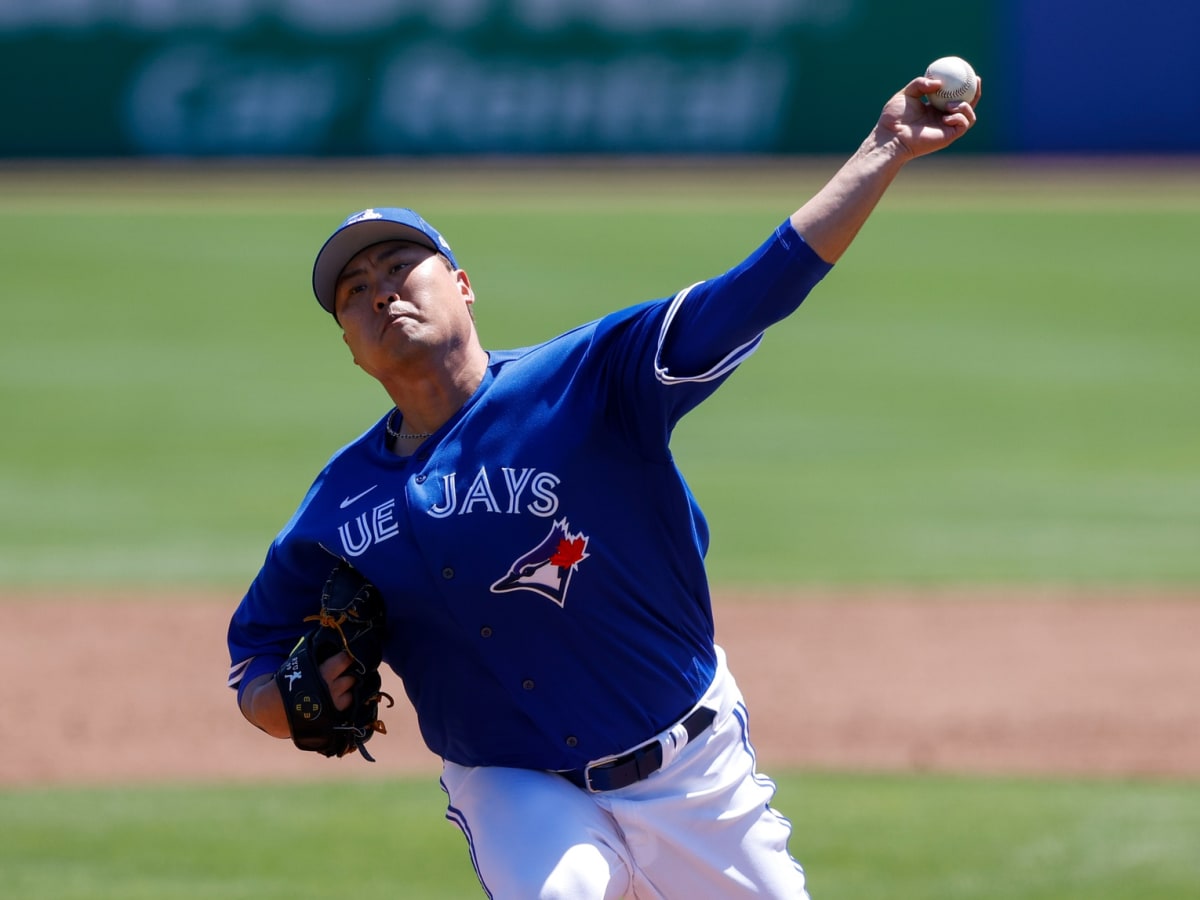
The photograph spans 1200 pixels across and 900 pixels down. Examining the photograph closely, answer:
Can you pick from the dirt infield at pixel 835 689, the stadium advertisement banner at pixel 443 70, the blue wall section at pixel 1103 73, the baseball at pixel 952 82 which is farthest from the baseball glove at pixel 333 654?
the blue wall section at pixel 1103 73

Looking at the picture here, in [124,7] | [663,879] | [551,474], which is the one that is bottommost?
[124,7]

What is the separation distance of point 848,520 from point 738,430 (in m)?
2.56

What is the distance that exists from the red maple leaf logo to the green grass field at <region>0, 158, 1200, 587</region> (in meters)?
6.13

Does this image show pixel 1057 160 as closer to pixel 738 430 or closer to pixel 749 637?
pixel 738 430

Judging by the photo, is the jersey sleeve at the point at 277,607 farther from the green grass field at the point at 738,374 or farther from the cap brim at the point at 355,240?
the green grass field at the point at 738,374

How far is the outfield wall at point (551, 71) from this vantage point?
2631 centimetres

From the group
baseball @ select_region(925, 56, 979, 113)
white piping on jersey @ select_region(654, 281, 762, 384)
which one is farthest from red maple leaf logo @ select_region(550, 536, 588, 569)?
baseball @ select_region(925, 56, 979, 113)

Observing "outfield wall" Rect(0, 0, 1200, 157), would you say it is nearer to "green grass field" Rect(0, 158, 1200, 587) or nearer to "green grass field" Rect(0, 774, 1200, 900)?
"green grass field" Rect(0, 158, 1200, 587)

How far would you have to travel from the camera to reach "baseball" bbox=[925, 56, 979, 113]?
3100 mm

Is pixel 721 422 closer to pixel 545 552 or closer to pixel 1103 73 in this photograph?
pixel 545 552

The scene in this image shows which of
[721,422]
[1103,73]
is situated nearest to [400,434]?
[721,422]

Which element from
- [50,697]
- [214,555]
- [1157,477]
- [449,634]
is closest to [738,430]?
[1157,477]

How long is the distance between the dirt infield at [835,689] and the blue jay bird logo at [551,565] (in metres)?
3.38

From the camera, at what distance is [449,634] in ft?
11.2
